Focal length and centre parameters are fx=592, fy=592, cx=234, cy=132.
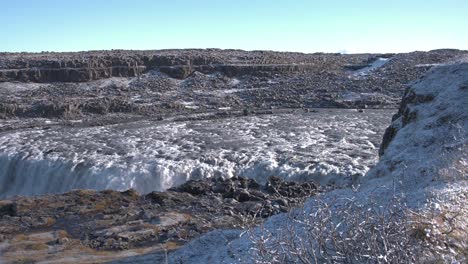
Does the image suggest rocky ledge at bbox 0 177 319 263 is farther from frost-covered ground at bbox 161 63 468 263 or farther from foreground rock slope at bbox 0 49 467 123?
foreground rock slope at bbox 0 49 467 123

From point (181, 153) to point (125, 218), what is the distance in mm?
7383

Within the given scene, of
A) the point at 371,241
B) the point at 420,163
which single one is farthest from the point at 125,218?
the point at 371,241

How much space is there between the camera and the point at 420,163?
31.1 feet

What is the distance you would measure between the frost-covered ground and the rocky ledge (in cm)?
63

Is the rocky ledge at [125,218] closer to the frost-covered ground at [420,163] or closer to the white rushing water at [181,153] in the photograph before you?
the frost-covered ground at [420,163]

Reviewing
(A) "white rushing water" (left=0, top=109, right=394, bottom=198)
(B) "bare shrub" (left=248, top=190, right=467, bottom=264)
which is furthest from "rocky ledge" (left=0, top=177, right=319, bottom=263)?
(B) "bare shrub" (left=248, top=190, right=467, bottom=264)

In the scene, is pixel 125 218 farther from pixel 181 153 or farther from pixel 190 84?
pixel 190 84

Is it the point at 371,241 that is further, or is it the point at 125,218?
the point at 125,218

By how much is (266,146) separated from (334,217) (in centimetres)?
1276

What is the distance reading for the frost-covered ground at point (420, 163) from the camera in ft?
25.5

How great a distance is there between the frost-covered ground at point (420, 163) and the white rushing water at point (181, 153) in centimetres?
356

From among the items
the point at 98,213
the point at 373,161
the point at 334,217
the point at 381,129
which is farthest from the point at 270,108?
the point at 334,217

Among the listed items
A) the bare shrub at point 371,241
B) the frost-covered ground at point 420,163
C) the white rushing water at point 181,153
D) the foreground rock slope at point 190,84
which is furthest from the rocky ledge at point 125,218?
the foreground rock slope at point 190,84

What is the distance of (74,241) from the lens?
10.6 metres
